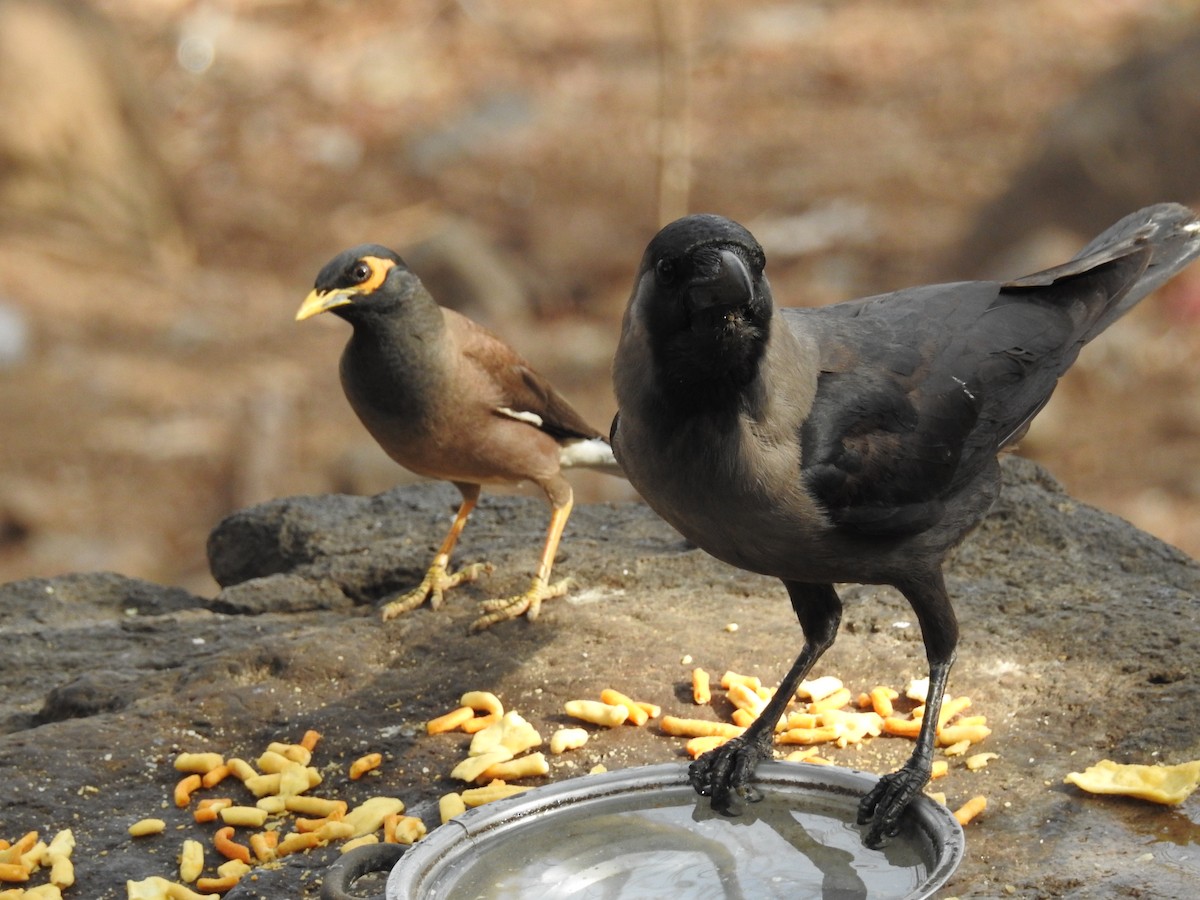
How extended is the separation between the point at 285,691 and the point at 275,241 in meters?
10.1

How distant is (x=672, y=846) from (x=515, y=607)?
1.70m

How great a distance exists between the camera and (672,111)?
1128 centimetres

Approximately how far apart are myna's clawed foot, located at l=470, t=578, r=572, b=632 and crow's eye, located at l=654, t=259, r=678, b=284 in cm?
195

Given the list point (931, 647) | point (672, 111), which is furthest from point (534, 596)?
point (672, 111)

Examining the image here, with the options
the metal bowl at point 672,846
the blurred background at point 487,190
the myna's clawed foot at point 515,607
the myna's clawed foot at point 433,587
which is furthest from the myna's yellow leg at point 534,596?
the blurred background at point 487,190

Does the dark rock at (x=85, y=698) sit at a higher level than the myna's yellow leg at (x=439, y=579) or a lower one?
lower

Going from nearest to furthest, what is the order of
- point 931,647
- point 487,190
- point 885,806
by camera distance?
point 885,806
point 931,647
point 487,190

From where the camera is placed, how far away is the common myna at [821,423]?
3.29 meters

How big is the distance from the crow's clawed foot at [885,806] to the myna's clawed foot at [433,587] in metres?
2.16

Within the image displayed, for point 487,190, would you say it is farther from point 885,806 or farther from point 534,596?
point 885,806

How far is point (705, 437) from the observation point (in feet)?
11.1

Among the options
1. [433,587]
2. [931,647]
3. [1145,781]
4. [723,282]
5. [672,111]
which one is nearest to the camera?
[723,282]

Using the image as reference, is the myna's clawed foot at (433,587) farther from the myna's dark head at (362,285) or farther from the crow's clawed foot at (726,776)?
the crow's clawed foot at (726,776)

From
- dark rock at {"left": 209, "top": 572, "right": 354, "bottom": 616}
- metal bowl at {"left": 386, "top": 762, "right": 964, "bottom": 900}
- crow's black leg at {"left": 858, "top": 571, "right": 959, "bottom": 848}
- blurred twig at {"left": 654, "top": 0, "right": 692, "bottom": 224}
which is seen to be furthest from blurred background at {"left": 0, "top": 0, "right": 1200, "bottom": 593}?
metal bowl at {"left": 386, "top": 762, "right": 964, "bottom": 900}
